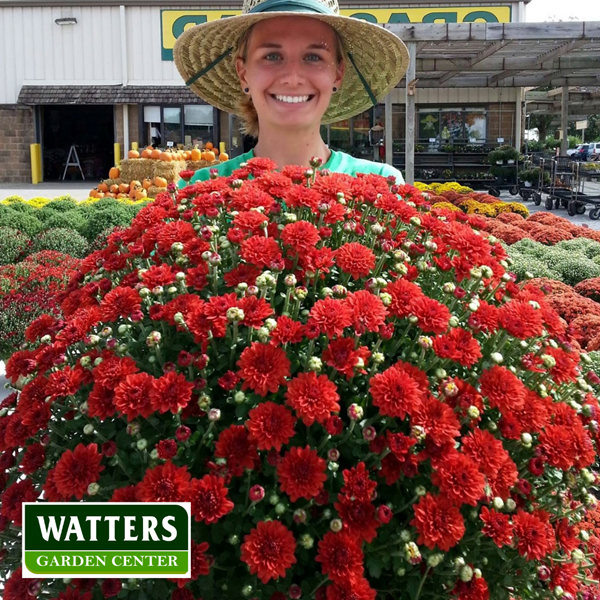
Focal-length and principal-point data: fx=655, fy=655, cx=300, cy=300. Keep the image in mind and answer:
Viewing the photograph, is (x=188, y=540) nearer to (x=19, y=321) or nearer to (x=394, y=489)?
(x=394, y=489)

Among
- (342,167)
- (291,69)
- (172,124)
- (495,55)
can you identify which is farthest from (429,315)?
(172,124)

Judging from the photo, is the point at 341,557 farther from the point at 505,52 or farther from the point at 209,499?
the point at 505,52

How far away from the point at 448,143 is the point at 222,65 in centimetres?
1867

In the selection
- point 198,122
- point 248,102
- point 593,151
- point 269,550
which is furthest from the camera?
point 593,151

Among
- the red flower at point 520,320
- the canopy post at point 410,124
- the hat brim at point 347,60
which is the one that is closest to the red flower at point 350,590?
the red flower at point 520,320

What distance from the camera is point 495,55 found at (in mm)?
14000

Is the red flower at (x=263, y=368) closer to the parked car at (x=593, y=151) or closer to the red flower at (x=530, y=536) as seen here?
the red flower at (x=530, y=536)

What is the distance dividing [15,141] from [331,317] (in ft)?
71.1

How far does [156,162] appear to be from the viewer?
12352 mm

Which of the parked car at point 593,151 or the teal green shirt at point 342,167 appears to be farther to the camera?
the parked car at point 593,151

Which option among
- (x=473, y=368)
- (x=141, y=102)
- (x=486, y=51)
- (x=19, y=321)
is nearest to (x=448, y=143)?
(x=486, y=51)

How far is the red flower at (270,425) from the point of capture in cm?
114

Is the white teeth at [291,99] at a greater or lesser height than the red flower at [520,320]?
greater

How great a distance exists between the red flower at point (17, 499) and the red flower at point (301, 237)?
739 millimetres
